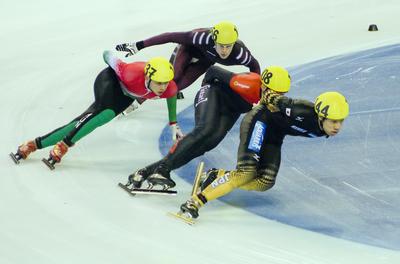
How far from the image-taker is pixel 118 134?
7.58 m

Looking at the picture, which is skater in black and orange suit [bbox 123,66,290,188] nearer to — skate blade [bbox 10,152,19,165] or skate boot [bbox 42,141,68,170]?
skate boot [bbox 42,141,68,170]

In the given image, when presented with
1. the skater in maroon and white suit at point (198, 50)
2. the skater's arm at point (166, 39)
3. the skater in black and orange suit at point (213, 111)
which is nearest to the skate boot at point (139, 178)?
the skater in black and orange suit at point (213, 111)

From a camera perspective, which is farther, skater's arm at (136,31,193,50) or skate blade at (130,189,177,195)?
skater's arm at (136,31,193,50)

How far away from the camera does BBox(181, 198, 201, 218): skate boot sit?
18.0 ft

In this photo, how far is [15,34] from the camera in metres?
10.6

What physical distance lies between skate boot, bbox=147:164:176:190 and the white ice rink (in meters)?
0.13

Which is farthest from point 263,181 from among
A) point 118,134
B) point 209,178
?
point 118,134

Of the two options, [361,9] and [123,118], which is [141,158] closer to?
[123,118]

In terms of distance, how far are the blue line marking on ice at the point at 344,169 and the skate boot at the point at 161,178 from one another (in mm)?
484

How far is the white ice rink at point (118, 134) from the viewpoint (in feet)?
16.6

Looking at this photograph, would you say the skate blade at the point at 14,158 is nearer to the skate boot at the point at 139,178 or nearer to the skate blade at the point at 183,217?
the skate boot at the point at 139,178

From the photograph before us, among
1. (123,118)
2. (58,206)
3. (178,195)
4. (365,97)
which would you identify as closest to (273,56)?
(365,97)

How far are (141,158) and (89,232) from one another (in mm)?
1724

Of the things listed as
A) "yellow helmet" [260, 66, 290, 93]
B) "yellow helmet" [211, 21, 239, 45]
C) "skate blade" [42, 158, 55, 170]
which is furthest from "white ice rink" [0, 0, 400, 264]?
"yellow helmet" [211, 21, 239, 45]
